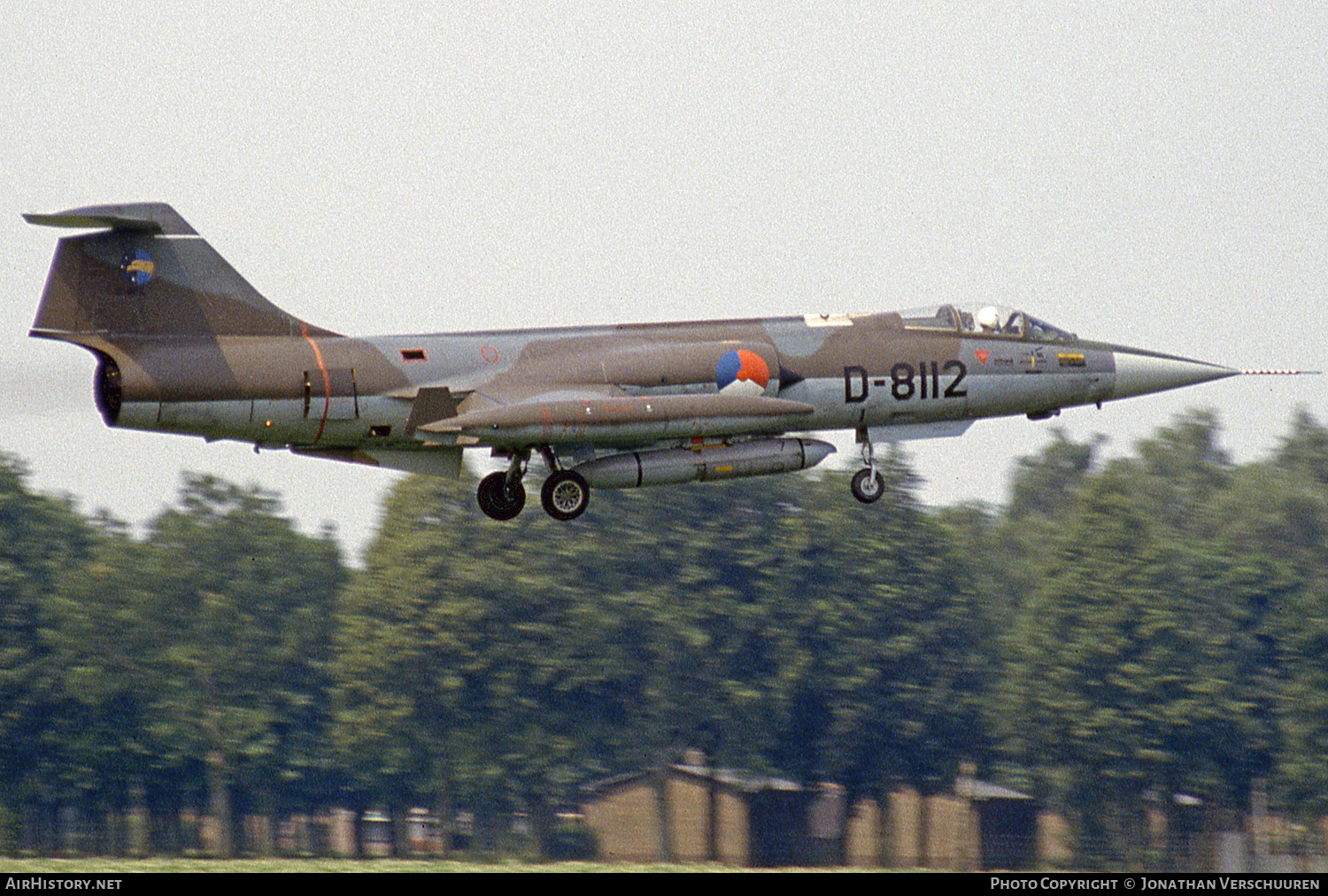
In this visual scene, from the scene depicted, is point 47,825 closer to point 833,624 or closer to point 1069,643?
point 833,624

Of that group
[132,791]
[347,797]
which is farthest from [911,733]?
[132,791]

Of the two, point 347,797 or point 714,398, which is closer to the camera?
point 714,398

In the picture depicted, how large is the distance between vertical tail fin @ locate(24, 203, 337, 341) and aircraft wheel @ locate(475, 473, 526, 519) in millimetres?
3749

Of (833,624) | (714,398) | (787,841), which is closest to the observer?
(714,398)

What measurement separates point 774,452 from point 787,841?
44.2 meters

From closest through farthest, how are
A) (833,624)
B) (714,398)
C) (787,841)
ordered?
1. (714,398)
2. (787,841)
3. (833,624)

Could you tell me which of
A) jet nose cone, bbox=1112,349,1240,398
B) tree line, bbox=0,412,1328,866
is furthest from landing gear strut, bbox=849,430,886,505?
tree line, bbox=0,412,1328,866

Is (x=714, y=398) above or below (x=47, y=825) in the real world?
above

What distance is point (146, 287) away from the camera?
26.8 meters

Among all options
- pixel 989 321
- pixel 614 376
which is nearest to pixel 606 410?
pixel 614 376

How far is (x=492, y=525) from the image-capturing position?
77.4m

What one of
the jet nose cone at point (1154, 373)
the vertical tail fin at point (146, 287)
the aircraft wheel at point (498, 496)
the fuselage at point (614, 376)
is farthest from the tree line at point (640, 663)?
the vertical tail fin at point (146, 287)

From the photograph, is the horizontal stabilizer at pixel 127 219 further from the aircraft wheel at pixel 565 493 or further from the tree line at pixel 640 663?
the tree line at pixel 640 663

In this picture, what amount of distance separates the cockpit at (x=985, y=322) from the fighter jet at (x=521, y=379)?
0.04m
